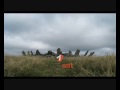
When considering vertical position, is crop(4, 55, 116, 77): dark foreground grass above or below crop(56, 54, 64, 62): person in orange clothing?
below

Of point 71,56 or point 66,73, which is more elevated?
point 71,56

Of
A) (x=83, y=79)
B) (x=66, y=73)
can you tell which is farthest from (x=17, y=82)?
(x=83, y=79)

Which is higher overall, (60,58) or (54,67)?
(60,58)

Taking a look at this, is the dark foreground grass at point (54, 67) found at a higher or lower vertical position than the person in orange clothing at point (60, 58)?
lower

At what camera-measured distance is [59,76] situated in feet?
10.6

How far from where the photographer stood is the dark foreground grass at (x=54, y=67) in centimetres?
324

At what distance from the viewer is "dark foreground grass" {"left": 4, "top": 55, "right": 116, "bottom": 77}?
10.6 ft

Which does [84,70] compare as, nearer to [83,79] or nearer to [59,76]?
[83,79]

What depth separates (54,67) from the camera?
3.29m
